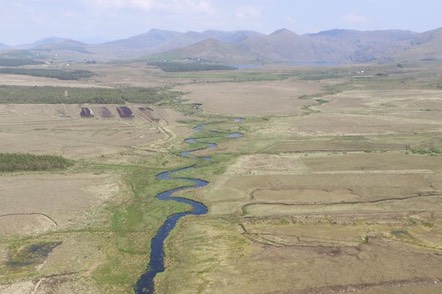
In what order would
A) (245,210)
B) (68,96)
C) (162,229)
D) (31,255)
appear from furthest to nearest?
1. (68,96)
2. (245,210)
3. (162,229)
4. (31,255)

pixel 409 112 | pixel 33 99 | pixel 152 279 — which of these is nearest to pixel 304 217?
pixel 152 279

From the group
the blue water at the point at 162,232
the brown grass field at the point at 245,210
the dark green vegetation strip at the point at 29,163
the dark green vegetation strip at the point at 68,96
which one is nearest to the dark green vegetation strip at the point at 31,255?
the brown grass field at the point at 245,210

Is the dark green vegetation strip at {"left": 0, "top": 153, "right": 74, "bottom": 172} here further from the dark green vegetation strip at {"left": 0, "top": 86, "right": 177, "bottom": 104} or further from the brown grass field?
the dark green vegetation strip at {"left": 0, "top": 86, "right": 177, "bottom": 104}

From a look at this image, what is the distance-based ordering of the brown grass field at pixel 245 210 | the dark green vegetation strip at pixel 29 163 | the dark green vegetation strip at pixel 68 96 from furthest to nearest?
the dark green vegetation strip at pixel 68 96 → the dark green vegetation strip at pixel 29 163 → the brown grass field at pixel 245 210

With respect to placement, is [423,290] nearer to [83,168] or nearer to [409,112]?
[83,168]

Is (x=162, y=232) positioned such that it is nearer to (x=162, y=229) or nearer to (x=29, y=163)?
(x=162, y=229)

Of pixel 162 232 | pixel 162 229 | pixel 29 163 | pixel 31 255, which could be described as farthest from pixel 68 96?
pixel 31 255

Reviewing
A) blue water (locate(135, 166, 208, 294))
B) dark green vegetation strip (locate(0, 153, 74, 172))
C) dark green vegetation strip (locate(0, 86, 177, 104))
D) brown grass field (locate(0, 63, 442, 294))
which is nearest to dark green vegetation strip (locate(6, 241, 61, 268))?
brown grass field (locate(0, 63, 442, 294))

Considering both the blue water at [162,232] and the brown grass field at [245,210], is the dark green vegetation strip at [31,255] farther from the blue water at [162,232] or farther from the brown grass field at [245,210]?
the blue water at [162,232]
